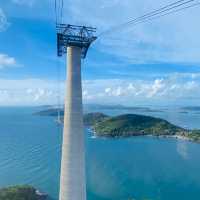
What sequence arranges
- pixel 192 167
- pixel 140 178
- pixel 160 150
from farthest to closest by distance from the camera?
1. pixel 160 150
2. pixel 192 167
3. pixel 140 178

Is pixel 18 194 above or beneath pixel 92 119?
beneath

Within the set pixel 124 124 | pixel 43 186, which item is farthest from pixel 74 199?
pixel 124 124

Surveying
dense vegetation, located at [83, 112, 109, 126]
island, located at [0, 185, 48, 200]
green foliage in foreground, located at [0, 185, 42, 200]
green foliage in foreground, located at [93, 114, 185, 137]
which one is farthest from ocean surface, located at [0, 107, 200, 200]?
dense vegetation, located at [83, 112, 109, 126]

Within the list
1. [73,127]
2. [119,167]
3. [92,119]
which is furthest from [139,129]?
[73,127]

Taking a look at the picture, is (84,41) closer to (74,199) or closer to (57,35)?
(57,35)

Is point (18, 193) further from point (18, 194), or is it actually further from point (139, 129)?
point (139, 129)

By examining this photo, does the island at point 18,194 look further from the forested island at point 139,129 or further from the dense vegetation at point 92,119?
the dense vegetation at point 92,119

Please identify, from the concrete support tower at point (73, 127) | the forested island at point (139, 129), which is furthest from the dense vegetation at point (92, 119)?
the concrete support tower at point (73, 127)
